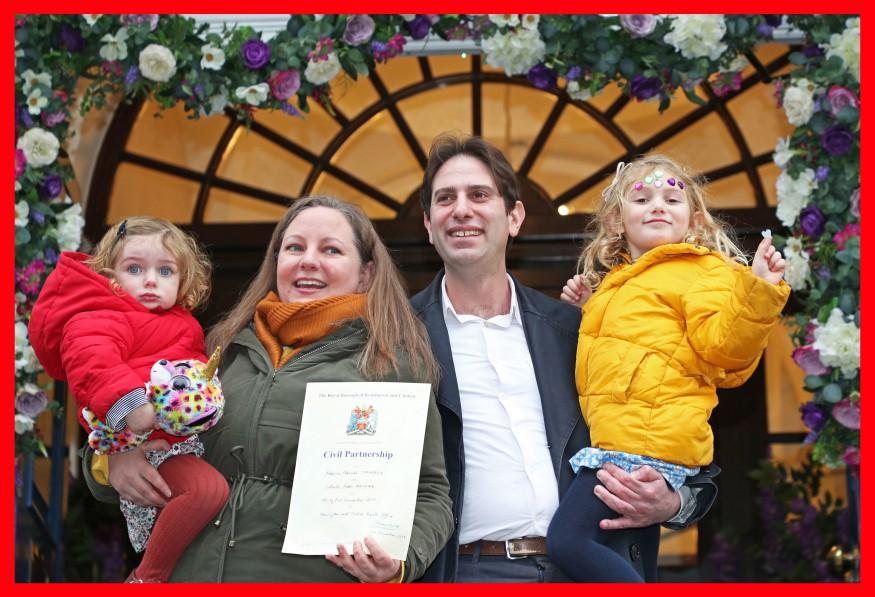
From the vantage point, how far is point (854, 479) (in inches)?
174

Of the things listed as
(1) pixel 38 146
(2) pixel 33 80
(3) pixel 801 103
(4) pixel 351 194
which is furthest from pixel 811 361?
(2) pixel 33 80

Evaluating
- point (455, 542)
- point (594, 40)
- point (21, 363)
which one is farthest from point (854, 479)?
point (21, 363)

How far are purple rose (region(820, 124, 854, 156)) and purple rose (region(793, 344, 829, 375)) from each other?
0.71m

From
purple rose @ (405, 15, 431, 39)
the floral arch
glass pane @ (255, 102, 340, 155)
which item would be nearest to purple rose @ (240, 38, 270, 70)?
the floral arch

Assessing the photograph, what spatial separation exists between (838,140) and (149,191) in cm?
314

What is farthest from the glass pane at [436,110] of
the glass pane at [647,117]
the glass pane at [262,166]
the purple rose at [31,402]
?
the purple rose at [31,402]

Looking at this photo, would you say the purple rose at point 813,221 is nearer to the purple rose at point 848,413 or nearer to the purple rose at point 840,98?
the purple rose at point 840,98

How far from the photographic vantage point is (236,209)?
18.9 feet

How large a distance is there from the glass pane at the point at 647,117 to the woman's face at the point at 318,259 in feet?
9.53

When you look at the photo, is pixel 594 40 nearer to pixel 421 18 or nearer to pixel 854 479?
pixel 421 18

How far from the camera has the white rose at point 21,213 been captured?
14.5 ft

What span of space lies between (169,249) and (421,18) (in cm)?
183

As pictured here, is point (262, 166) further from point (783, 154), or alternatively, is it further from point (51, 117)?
point (783, 154)

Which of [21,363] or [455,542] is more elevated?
[21,363]
